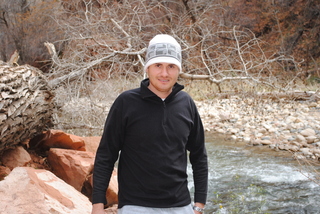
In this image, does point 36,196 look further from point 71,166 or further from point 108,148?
point 71,166

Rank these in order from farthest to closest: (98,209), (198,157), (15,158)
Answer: (15,158) → (198,157) → (98,209)

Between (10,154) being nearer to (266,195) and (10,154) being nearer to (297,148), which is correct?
(266,195)

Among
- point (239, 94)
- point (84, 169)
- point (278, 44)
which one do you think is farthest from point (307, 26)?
point (84, 169)

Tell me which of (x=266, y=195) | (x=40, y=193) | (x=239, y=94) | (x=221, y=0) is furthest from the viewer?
(x=221, y=0)

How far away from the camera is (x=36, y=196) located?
2.14 meters

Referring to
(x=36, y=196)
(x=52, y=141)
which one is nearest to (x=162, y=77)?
(x=36, y=196)

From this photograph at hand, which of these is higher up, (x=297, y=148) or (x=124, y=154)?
(x=124, y=154)

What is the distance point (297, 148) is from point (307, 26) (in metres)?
7.65

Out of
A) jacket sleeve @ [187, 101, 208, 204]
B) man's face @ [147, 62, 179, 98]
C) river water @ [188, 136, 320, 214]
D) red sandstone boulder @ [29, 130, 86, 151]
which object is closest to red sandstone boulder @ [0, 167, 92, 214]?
jacket sleeve @ [187, 101, 208, 204]

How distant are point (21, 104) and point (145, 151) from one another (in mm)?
1722

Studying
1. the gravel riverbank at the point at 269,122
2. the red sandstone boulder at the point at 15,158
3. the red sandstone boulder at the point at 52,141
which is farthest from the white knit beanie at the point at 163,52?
the gravel riverbank at the point at 269,122

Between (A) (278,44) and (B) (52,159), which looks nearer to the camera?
(B) (52,159)

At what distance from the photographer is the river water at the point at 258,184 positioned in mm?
3457

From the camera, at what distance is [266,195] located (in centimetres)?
376
